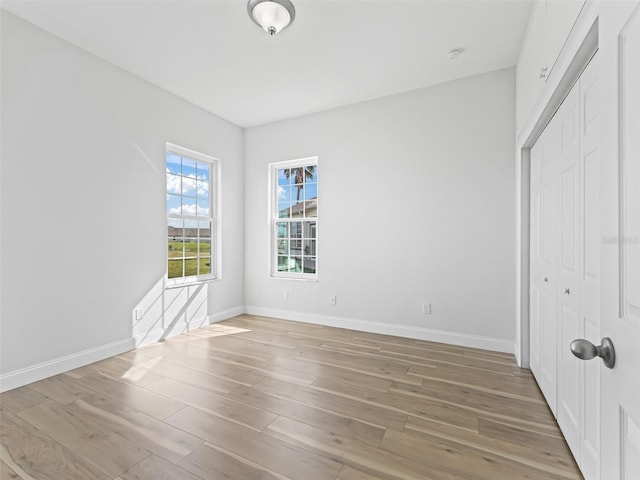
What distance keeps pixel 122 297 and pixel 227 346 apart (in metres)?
1.22

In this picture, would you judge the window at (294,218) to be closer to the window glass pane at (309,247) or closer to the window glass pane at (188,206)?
the window glass pane at (309,247)

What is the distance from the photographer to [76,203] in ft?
9.27

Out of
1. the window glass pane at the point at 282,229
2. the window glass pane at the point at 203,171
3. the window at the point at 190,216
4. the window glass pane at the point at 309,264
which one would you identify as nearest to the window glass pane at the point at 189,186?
the window at the point at 190,216

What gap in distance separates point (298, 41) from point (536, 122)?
2.06 m

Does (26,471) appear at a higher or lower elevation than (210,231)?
lower

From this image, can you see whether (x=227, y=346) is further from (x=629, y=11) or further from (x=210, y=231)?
(x=629, y=11)

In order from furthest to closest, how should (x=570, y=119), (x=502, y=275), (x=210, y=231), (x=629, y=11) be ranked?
(x=210, y=231) < (x=502, y=275) < (x=570, y=119) < (x=629, y=11)

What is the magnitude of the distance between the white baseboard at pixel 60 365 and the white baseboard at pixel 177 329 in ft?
0.38

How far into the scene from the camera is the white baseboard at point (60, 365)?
242 cm

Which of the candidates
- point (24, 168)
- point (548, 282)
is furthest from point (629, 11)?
point (24, 168)

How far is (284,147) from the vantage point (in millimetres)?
4512

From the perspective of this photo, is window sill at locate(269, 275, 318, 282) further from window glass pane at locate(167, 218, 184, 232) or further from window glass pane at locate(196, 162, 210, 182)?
window glass pane at locate(196, 162, 210, 182)

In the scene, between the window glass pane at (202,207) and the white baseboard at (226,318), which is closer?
the white baseboard at (226,318)

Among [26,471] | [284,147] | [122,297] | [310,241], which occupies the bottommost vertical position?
[26,471]
